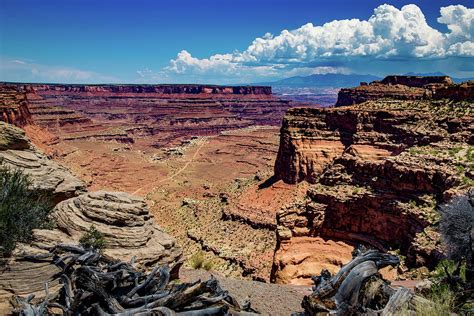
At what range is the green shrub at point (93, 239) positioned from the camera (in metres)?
16.3

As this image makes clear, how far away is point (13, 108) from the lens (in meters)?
71.7

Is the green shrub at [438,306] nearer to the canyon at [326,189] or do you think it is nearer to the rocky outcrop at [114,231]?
the rocky outcrop at [114,231]

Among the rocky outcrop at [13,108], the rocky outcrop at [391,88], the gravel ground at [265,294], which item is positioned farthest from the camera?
the rocky outcrop at [391,88]

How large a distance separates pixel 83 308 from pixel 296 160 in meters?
37.6

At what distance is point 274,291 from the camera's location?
1934 centimetres

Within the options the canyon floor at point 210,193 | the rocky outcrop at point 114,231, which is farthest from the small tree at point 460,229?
the canyon floor at point 210,193

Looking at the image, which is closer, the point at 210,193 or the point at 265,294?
the point at 265,294

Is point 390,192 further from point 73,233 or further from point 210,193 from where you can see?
point 210,193

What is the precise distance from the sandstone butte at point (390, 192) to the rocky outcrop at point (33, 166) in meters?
13.9

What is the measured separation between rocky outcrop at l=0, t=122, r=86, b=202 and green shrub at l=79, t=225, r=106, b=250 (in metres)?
5.88

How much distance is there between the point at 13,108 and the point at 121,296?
7085 centimetres

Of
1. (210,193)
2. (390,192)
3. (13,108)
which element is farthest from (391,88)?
(13,108)

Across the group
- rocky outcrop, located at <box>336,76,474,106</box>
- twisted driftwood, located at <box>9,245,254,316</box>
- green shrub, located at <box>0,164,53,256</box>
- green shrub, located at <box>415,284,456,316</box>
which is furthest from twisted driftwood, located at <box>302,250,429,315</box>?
rocky outcrop, located at <box>336,76,474,106</box>

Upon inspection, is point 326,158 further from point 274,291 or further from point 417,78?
point 417,78
